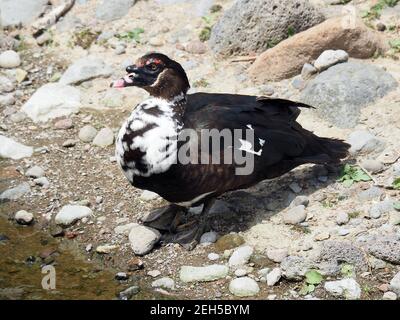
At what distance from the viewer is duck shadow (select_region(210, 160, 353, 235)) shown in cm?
662

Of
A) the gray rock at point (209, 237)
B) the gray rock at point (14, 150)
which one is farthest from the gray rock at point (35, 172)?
the gray rock at point (209, 237)

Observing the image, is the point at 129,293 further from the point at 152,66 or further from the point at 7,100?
the point at 7,100

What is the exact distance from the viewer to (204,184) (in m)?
6.18

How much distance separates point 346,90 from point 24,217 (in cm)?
295

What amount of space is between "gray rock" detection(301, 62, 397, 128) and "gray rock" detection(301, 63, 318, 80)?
0.59 feet

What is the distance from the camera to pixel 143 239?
6.38m

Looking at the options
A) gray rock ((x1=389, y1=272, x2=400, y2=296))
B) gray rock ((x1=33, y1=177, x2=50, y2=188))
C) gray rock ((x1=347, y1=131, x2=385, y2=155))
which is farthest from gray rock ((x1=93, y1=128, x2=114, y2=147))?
gray rock ((x1=389, y1=272, x2=400, y2=296))

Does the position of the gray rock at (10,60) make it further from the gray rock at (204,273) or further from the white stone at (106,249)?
the gray rock at (204,273)

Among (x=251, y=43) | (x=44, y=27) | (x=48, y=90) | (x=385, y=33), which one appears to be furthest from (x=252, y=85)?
(x=44, y=27)

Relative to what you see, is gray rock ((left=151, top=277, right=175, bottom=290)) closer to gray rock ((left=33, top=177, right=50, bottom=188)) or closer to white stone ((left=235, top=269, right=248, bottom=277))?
white stone ((left=235, top=269, right=248, bottom=277))

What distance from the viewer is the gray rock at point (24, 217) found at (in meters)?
6.84

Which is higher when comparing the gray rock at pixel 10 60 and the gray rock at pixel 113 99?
the gray rock at pixel 10 60

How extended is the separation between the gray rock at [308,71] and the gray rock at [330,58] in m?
0.06

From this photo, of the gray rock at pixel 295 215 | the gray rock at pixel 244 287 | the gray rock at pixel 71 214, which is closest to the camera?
the gray rock at pixel 244 287
